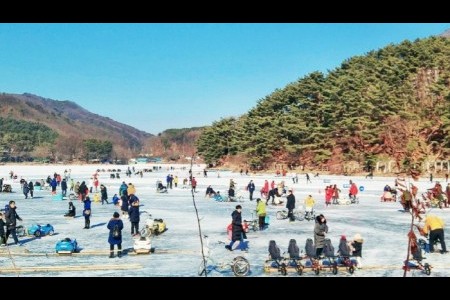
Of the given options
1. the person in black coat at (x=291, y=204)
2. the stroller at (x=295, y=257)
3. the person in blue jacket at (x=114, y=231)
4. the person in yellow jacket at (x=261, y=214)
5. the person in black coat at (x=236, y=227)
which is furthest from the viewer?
the person in black coat at (x=291, y=204)

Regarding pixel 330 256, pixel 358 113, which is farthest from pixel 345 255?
pixel 358 113

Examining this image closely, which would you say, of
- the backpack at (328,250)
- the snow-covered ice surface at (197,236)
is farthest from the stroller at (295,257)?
the backpack at (328,250)

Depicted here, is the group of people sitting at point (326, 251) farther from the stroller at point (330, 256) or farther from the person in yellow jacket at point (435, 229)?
the person in yellow jacket at point (435, 229)

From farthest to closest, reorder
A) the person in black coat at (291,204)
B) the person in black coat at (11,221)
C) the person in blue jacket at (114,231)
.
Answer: the person in black coat at (291,204) < the person in black coat at (11,221) < the person in blue jacket at (114,231)

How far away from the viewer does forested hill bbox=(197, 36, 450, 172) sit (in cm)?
5731

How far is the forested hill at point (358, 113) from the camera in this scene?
188 feet

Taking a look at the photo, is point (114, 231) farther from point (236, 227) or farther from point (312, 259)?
point (312, 259)

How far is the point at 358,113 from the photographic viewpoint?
65.1m

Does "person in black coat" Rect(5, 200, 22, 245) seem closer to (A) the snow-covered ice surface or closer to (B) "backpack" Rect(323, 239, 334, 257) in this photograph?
(A) the snow-covered ice surface

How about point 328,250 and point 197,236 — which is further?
point 197,236

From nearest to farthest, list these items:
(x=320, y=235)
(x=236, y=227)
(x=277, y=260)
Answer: (x=277, y=260)
(x=320, y=235)
(x=236, y=227)

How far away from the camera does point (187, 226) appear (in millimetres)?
21406
